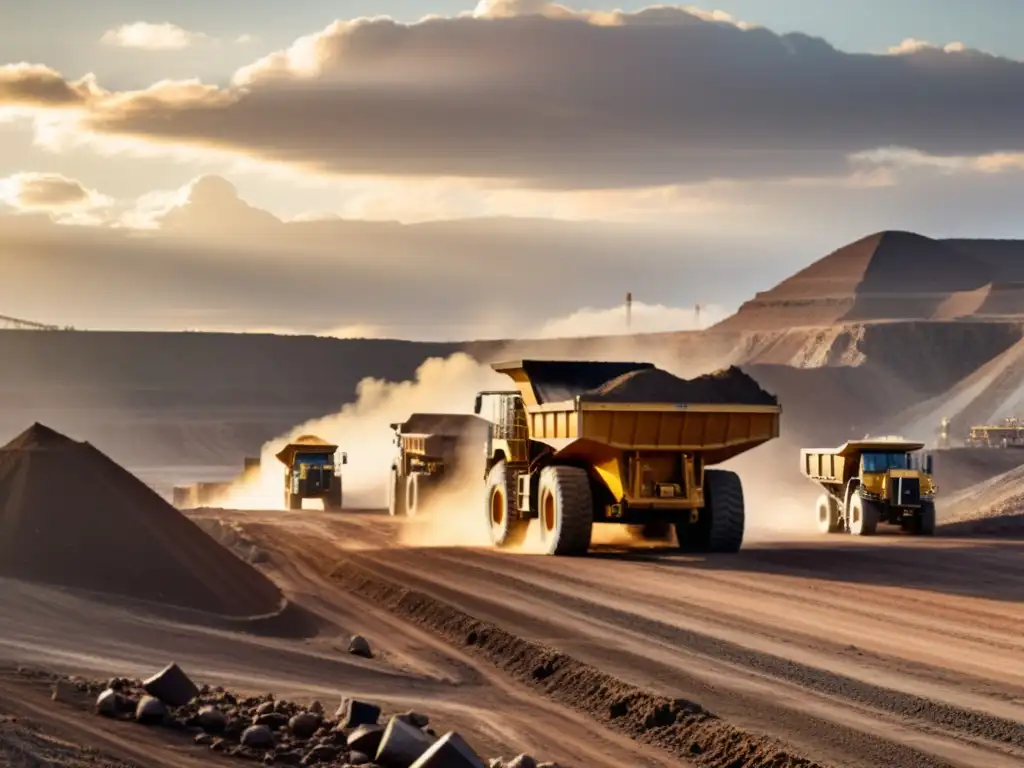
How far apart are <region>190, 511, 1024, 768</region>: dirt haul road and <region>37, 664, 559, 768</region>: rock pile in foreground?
59.8 inches

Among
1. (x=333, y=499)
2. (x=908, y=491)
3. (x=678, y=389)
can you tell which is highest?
(x=678, y=389)

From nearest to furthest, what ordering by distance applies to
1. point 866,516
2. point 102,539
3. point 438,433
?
→ 1. point 102,539
2. point 866,516
3. point 438,433

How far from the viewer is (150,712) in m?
10.7

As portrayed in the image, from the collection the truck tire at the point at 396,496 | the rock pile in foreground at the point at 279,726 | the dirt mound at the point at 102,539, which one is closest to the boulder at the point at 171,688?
the rock pile in foreground at the point at 279,726

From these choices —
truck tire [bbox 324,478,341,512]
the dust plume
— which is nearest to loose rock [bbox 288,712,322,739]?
truck tire [bbox 324,478,341,512]

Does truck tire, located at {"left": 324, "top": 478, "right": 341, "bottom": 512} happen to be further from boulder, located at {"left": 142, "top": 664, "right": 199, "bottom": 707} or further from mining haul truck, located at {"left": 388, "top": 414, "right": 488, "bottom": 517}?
boulder, located at {"left": 142, "top": 664, "right": 199, "bottom": 707}

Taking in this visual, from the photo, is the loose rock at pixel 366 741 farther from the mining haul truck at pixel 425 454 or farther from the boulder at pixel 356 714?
the mining haul truck at pixel 425 454

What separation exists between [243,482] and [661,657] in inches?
1771

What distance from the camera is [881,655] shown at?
15.1 m

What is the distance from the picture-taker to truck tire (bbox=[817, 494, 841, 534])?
3584cm

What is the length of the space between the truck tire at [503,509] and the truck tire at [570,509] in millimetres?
1714

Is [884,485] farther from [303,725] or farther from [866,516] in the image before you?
[303,725]

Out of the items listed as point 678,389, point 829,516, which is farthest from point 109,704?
point 829,516

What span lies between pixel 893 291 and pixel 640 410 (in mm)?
163246
